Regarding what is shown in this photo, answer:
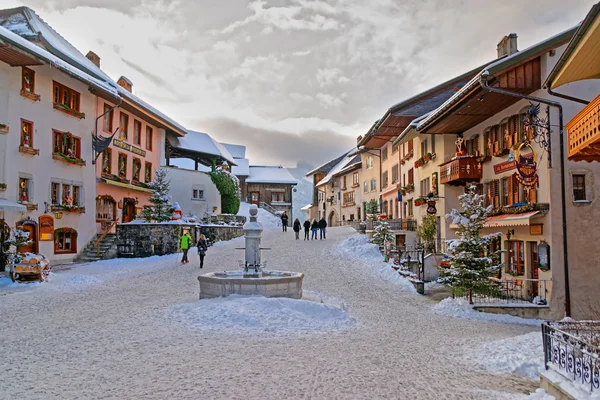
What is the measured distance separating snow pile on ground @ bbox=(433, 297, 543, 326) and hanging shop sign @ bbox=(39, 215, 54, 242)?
1845 cm

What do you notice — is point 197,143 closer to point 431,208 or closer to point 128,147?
point 128,147

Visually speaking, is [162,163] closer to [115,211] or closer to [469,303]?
[115,211]

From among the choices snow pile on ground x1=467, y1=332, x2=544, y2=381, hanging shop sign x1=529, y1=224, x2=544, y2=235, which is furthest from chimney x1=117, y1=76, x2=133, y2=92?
snow pile on ground x1=467, y1=332, x2=544, y2=381

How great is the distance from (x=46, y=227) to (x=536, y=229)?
21.7m

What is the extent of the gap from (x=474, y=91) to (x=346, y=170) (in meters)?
36.0

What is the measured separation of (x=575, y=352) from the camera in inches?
263

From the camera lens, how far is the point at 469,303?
1697cm

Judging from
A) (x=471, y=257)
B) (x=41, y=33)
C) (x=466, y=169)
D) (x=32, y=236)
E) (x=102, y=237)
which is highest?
(x=41, y=33)

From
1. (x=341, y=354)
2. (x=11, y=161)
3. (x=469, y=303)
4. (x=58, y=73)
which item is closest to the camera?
(x=341, y=354)

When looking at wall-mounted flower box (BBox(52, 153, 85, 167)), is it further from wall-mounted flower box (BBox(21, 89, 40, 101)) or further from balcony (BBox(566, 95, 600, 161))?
balcony (BBox(566, 95, 600, 161))

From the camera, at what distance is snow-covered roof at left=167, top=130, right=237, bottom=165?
150 ft

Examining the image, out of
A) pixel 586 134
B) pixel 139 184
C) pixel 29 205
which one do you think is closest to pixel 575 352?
pixel 586 134

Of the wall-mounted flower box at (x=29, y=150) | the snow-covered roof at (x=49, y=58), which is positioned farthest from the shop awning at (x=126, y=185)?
the wall-mounted flower box at (x=29, y=150)

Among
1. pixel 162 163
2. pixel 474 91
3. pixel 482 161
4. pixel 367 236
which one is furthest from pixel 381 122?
pixel 162 163
